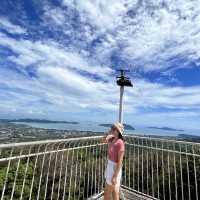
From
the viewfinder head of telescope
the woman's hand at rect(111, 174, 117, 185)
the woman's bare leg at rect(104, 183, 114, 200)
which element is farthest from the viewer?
the viewfinder head of telescope

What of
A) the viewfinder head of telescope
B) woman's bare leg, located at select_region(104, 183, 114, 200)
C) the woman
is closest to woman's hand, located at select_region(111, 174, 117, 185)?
the woman

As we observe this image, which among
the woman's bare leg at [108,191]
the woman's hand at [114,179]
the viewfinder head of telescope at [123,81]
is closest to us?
the woman's hand at [114,179]

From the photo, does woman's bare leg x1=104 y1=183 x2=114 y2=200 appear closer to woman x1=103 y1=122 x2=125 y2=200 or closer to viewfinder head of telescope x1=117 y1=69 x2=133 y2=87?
woman x1=103 y1=122 x2=125 y2=200

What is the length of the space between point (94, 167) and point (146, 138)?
4.80 ft

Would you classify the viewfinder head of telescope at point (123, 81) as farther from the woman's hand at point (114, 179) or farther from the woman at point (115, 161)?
the woman's hand at point (114, 179)

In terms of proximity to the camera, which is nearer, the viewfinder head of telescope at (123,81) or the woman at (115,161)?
the woman at (115,161)

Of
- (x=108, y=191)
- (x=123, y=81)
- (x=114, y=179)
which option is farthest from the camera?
(x=123, y=81)

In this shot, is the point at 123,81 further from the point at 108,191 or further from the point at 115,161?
the point at 108,191

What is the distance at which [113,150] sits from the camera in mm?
3844

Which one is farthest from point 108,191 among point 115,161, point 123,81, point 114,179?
point 123,81

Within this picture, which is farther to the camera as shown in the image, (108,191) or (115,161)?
(108,191)

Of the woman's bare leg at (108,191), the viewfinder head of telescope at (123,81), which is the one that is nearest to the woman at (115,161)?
the woman's bare leg at (108,191)

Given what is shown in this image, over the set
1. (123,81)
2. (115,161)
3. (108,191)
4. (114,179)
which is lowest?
(108,191)

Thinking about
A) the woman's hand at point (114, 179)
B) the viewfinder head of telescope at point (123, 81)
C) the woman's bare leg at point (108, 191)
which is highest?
the viewfinder head of telescope at point (123, 81)
